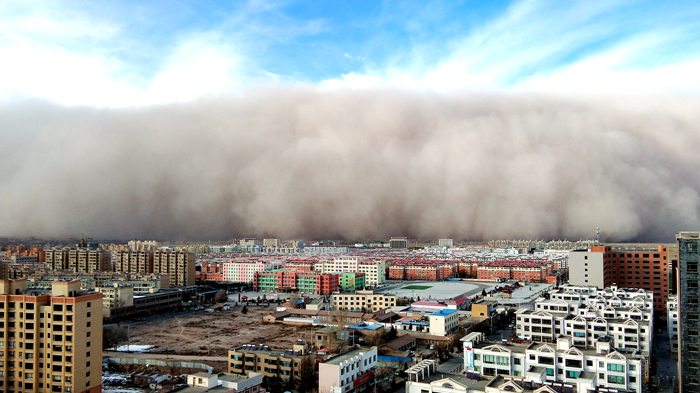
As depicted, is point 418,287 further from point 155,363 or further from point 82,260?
point 82,260

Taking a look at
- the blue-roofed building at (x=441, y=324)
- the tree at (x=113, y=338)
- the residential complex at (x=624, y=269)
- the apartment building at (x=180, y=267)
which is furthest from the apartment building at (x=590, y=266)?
the apartment building at (x=180, y=267)

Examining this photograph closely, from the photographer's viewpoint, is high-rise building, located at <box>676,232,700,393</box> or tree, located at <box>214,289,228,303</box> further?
tree, located at <box>214,289,228,303</box>

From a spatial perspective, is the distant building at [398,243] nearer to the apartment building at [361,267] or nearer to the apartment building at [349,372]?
the apartment building at [361,267]

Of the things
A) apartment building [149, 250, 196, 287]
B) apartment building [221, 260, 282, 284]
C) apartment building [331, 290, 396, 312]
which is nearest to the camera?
apartment building [331, 290, 396, 312]

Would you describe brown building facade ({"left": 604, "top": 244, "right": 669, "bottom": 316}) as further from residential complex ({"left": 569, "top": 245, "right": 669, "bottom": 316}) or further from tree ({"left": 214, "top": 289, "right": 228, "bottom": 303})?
tree ({"left": 214, "top": 289, "right": 228, "bottom": 303})

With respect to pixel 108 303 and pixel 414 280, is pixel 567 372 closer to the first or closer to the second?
pixel 108 303

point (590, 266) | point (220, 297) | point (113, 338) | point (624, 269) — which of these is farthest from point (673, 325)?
point (220, 297)

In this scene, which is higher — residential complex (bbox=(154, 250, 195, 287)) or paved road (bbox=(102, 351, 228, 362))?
residential complex (bbox=(154, 250, 195, 287))

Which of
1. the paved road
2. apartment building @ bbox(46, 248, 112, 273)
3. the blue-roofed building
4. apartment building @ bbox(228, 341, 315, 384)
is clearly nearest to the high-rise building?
apartment building @ bbox(228, 341, 315, 384)
